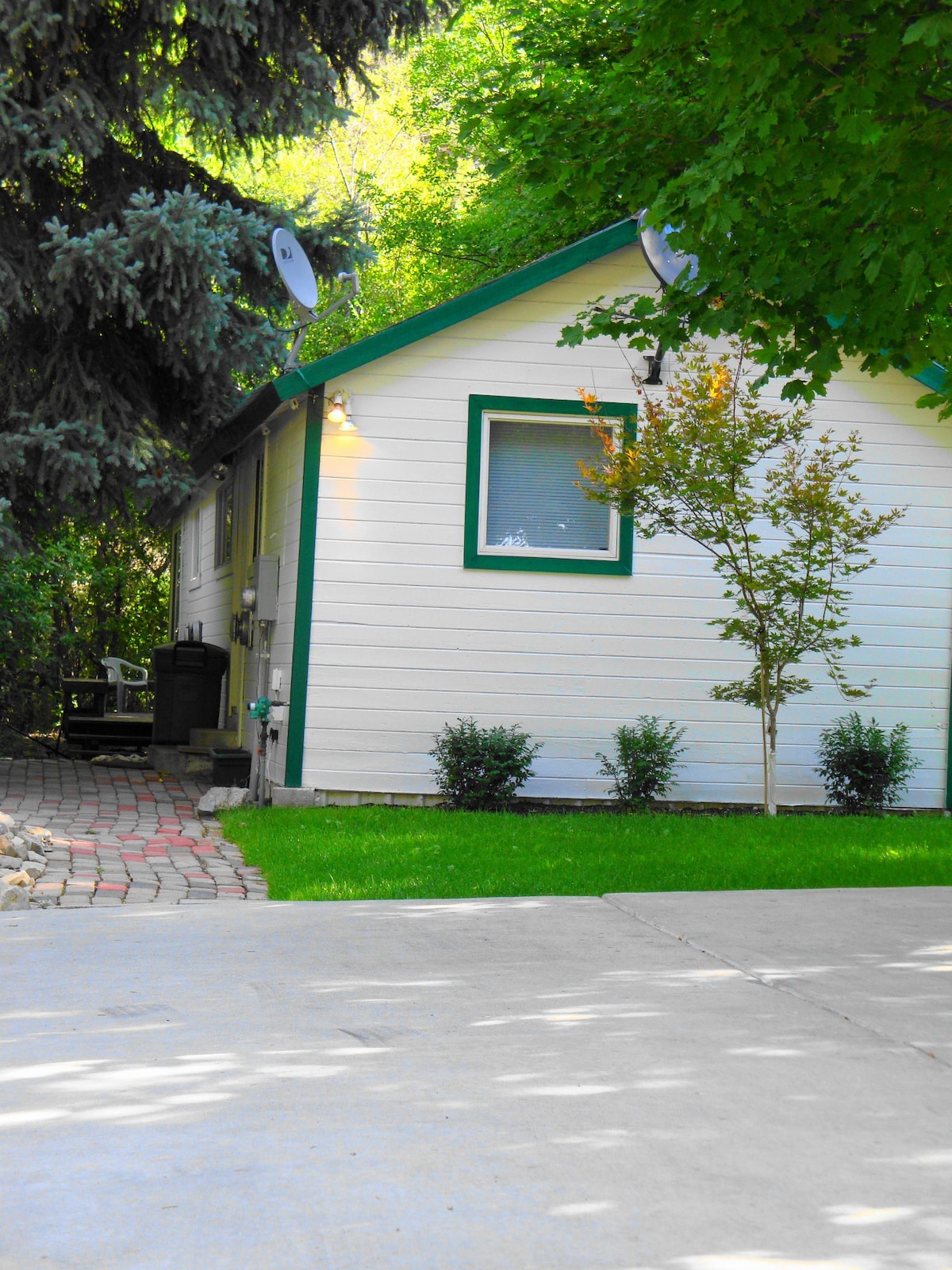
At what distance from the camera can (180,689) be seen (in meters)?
15.3

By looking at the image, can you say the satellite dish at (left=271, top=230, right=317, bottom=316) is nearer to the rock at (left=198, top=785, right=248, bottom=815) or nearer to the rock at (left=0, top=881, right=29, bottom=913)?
the rock at (left=198, top=785, right=248, bottom=815)

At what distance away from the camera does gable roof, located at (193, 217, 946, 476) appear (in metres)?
11.0

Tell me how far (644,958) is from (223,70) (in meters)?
9.71

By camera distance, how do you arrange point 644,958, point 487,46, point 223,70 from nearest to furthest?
1. point 644,958
2. point 223,70
3. point 487,46

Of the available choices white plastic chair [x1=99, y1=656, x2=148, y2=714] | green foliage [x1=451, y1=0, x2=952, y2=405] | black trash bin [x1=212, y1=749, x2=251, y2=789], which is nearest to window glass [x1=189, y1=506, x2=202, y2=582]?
white plastic chair [x1=99, y1=656, x2=148, y2=714]

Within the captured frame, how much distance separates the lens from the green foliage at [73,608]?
1612cm

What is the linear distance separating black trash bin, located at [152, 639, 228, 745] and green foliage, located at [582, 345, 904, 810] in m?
5.98

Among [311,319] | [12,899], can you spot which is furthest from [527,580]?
[12,899]

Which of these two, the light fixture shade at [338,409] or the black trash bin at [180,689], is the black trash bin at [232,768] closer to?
the black trash bin at [180,689]

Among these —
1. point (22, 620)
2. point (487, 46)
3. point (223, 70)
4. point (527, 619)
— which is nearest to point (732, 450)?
point (527, 619)

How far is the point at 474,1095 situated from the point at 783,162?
4.35 meters

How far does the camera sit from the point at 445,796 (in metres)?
11.3

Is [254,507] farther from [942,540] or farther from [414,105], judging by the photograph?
[414,105]

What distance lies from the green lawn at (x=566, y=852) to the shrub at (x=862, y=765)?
0.57 m
